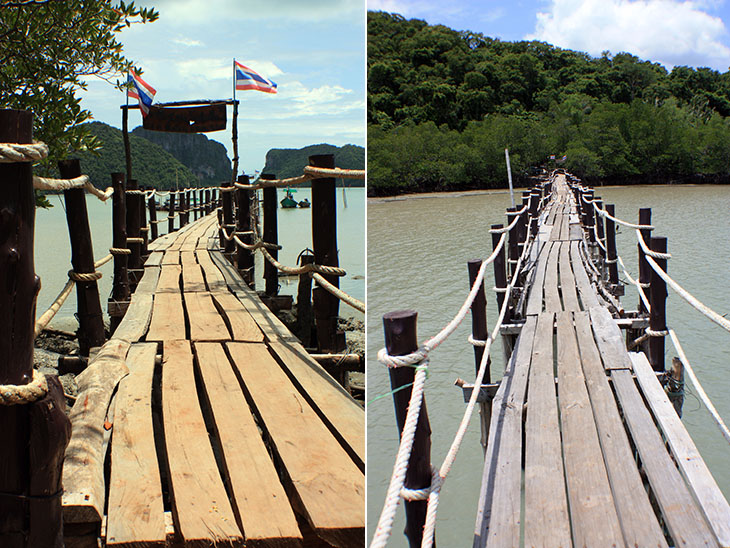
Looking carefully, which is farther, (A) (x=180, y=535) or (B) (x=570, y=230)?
(B) (x=570, y=230)

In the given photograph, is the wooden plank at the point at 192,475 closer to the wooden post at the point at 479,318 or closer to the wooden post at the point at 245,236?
the wooden post at the point at 479,318

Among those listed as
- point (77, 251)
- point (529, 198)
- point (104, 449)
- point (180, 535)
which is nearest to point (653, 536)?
point (180, 535)

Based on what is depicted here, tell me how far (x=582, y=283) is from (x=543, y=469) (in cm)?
411

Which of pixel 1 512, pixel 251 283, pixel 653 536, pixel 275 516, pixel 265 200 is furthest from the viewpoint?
pixel 251 283

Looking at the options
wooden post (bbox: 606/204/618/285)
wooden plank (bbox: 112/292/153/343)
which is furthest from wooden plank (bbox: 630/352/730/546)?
wooden post (bbox: 606/204/618/285)

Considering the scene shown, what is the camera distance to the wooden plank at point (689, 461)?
6.89 feet

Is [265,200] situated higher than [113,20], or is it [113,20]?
[113,20]

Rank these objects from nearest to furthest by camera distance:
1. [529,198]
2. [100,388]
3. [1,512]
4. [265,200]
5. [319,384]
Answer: [1,512] < [100,388] < [319,384] < [265,200] < [529,198]

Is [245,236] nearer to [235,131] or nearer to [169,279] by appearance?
[169,279]

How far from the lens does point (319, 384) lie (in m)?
2.93

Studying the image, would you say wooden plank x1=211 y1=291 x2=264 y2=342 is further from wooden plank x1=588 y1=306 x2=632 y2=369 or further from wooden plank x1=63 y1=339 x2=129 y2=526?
wooden plank x1=588 y1=306 x2=632 y2=369

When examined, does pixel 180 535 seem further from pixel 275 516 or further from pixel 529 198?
pixel 529 198

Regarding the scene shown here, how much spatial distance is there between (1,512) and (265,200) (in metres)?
4.06

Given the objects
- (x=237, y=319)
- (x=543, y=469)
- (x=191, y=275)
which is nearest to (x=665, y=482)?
(x=543, y=469)
